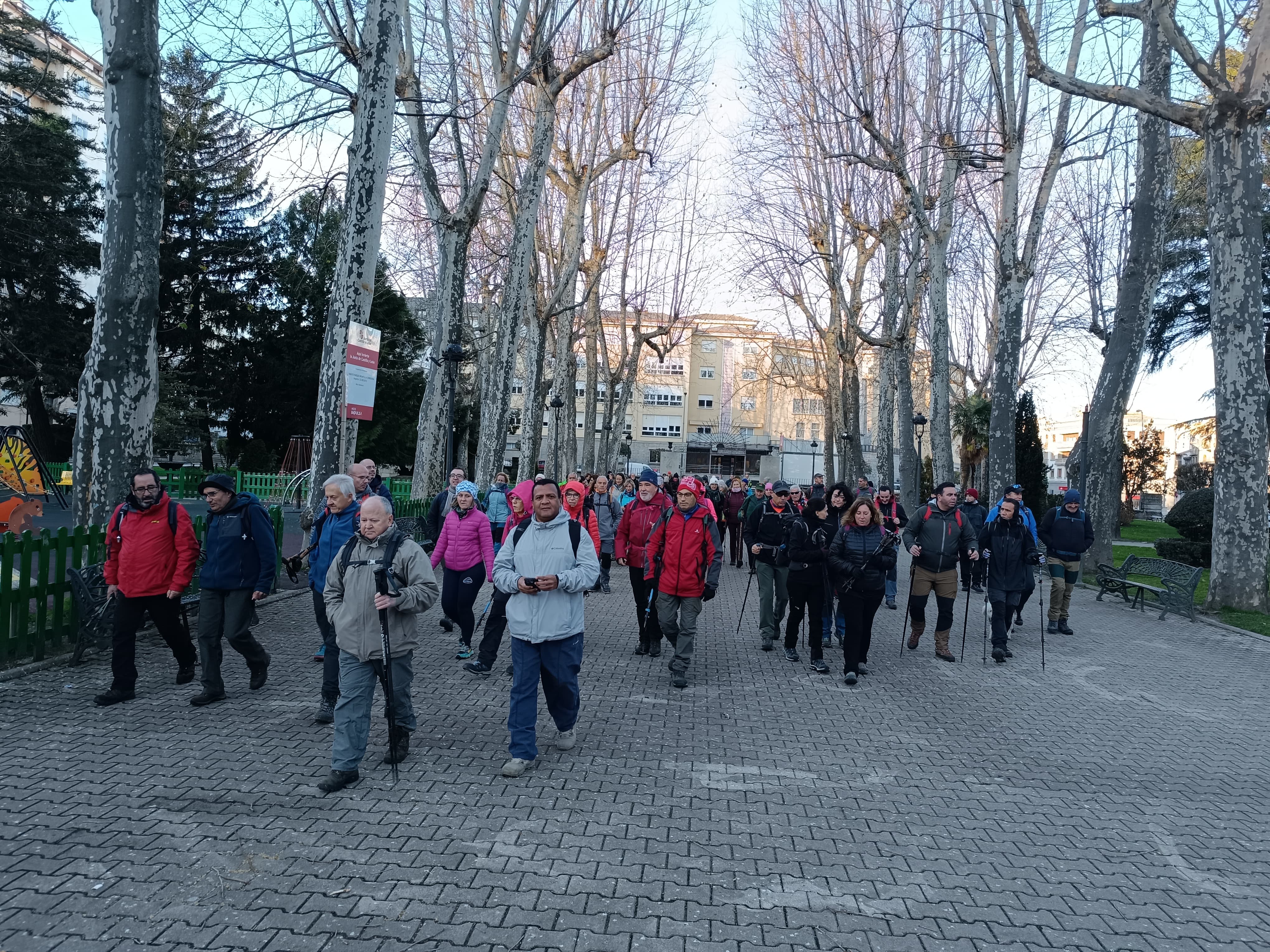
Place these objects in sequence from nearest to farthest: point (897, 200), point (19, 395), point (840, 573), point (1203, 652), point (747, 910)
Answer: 1. point (747, 910)
2. point (840, 573)
3. point (1203, 652)
4. point (897, 200)
5. point (19, 395)

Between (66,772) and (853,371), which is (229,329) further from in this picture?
(66,772)

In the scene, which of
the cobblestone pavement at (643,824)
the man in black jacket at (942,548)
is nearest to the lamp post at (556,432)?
the man in black jacket at (942,548)

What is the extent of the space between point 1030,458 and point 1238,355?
16.3m

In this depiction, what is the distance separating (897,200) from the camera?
80.1 feet

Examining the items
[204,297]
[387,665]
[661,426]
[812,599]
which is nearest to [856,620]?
[812,599]

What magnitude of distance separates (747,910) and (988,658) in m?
6.83

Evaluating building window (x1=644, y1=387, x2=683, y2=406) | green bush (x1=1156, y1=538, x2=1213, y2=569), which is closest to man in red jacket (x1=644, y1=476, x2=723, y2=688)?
green bush (x1=1156, y1=538, x2=1213, y2=569)

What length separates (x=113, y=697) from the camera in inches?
245

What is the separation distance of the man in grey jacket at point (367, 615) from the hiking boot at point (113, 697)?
7.02 feet

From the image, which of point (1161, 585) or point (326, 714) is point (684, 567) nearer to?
point (326, 714)

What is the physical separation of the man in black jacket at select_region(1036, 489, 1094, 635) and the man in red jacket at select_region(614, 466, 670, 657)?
5.46m

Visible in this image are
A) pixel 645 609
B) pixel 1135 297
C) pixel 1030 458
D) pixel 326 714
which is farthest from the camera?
pixel 1030 458

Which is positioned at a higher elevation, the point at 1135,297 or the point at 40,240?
the point at 40,240

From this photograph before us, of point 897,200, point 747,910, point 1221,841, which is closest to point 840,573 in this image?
point 1221,841
